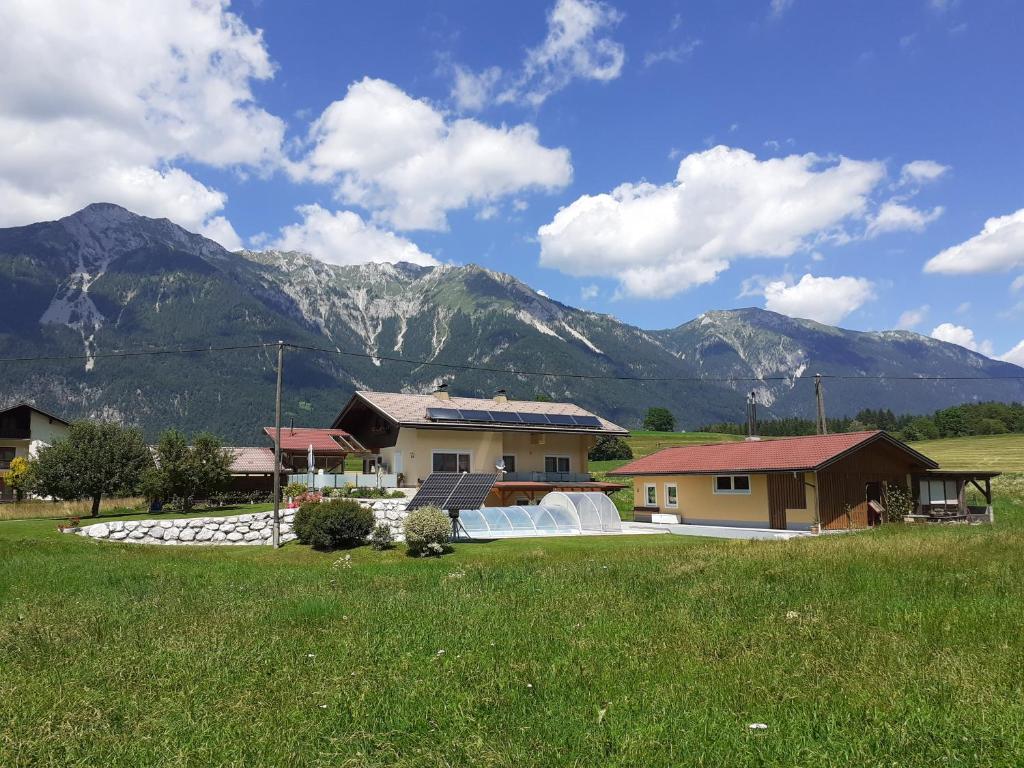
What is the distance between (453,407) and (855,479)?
78.1 feet

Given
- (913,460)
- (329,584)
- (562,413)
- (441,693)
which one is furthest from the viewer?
(562,413)

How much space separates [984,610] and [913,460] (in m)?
31.9

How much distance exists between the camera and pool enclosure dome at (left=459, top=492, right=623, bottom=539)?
29.5 m

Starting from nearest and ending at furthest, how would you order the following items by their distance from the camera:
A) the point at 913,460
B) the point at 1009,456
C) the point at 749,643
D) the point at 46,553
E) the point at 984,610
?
1. the point at 749,643
2. the point at 984,610
3. the point at 46,553
4. the point at 913,460
5. the point at 1009,456

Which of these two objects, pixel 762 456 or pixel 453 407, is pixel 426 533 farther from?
pixel 453 407

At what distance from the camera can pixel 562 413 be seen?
4959cm

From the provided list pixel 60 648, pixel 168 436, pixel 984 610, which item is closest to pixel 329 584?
pixel 60 648

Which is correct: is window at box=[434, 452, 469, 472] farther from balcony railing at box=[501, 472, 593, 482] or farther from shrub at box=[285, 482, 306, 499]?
shrub at box=[285, 482, 306, 499]

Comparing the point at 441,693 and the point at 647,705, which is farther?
the point at 441,693

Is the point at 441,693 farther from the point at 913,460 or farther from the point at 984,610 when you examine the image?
the point at 913,460

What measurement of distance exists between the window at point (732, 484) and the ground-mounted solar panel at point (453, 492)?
16.6 m

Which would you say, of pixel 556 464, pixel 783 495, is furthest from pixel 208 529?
pixel 783 495

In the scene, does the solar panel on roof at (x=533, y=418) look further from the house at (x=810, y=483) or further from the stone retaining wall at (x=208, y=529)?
the stone retaining wall at (x=208, y=529)

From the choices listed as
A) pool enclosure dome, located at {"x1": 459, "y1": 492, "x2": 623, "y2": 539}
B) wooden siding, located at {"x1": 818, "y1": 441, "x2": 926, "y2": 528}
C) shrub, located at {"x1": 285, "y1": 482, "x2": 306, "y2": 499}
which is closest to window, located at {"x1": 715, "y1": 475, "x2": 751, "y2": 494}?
wooden siding, located at {"x1": 818, "y1": 441, "x2": 926, "y2": 528}
